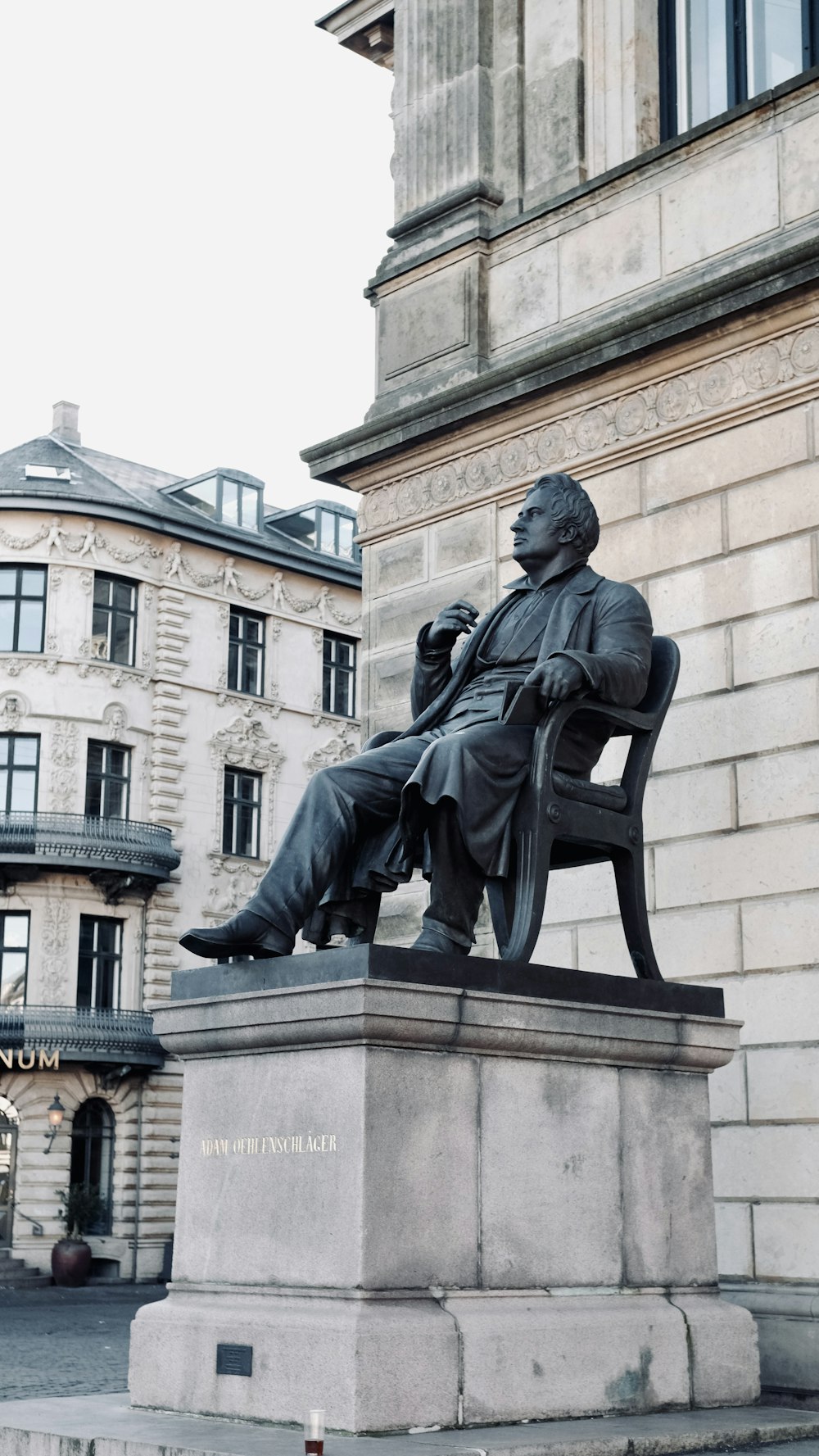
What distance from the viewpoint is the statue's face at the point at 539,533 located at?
8.48 m

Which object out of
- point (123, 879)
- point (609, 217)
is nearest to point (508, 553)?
point (609, 217)

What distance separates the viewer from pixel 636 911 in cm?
804

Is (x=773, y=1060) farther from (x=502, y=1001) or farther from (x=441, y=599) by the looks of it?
(x=441, y=599)

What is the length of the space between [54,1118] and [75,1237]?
91.5 inches

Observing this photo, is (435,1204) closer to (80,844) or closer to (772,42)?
(772,42)

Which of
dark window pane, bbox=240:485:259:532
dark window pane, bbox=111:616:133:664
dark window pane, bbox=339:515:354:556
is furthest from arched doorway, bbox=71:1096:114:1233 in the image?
dark window pane, bbox=339:515:354:556

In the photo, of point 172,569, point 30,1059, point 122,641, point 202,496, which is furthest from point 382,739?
point 202,496

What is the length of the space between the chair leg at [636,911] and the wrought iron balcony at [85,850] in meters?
29.4

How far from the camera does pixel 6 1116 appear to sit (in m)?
36.4

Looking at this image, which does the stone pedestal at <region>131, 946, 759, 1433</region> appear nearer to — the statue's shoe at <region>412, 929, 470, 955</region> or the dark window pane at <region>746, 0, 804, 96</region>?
the statue's shoe at <region>412, 929, 470, 955</region>

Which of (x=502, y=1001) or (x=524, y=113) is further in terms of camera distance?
(x=524, y=113)

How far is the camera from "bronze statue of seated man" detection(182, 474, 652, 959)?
741 centimetres

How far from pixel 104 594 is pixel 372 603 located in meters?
27.4

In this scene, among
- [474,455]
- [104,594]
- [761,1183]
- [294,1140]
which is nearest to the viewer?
[294,1140]
